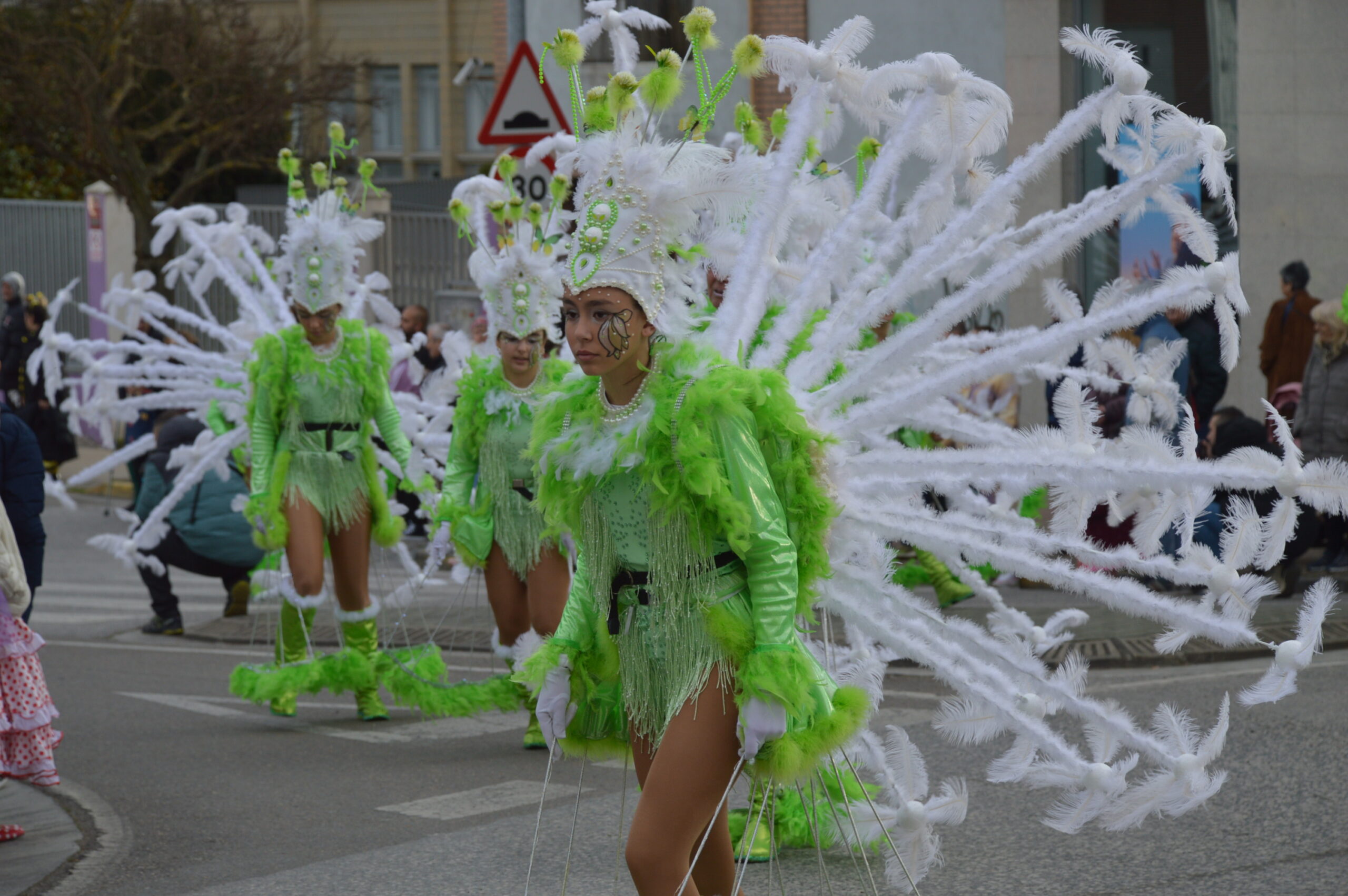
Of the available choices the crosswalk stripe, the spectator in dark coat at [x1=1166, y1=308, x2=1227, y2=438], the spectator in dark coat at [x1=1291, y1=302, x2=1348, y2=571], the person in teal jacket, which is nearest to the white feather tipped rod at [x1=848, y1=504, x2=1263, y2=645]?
the spectator in dark coat at [x1=1291, y1=302, x2=1348, y2=571]

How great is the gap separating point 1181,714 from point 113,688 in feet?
21.4

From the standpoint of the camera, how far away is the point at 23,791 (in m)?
6.79

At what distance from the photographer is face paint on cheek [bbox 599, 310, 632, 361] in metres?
3.79

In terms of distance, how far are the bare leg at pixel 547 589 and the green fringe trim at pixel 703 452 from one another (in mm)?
2934

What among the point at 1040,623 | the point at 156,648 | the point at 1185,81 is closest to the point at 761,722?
the point at 1040,623

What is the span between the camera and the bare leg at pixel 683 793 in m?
3.53

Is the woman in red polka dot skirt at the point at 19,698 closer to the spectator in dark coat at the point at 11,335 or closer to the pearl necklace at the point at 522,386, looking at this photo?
the pearl necklace at the point at 522,386

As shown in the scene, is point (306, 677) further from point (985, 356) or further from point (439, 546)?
point (985, 356)

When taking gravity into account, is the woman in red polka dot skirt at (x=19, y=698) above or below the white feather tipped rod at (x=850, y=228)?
below

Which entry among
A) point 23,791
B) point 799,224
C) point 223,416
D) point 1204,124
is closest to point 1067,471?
point 1204,124

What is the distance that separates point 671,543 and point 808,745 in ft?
1.81

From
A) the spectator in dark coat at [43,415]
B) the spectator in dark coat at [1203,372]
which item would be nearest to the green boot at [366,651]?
the spectator in dark coat at [1203,372]

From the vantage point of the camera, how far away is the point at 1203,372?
11.8m

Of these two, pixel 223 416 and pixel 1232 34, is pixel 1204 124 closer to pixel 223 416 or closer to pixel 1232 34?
pixel 223 416
